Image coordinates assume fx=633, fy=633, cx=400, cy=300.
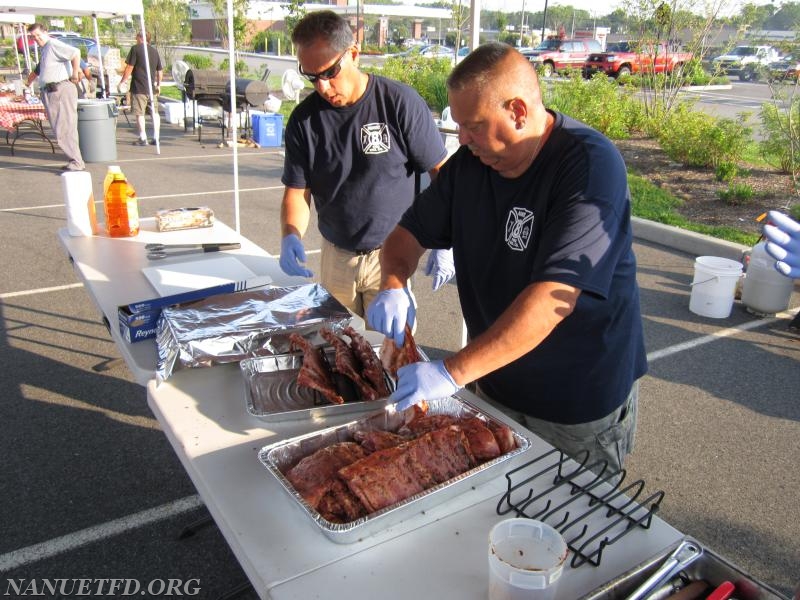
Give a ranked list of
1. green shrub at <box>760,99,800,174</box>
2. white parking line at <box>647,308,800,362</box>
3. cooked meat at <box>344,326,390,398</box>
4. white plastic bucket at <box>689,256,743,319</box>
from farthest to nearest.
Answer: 1. green shrub at <box>760,99,800,174</box>
2. white plastic bucket at <box>689,256,743,319</box>
3. white parking line at <box>647,308,800,362</box>
4. cooked meat at <box>344,326,390,398</box>

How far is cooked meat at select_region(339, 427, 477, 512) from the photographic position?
1499mm

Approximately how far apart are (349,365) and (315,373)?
0.39 feet

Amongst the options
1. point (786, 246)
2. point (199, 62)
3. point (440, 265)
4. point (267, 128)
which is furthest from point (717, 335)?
point (199, 62)

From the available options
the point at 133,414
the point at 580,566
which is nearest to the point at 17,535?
the point at 133,414

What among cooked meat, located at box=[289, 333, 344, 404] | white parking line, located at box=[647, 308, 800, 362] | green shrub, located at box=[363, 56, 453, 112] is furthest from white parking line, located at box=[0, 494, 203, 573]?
green shrub, located at box=[363, 56, 453, 112]

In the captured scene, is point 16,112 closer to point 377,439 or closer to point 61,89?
point 61,89

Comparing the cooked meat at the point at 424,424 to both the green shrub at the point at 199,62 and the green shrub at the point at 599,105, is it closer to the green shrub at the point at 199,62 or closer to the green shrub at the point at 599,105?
the green shrub at the point at 599,105

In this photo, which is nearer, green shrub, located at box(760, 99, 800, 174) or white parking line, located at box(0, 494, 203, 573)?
white parking line, located at box(0, 494, 203, 573)

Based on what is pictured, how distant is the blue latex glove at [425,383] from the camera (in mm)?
1715

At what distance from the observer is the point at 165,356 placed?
2.17m

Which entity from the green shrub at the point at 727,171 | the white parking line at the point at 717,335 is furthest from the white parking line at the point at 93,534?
the green shrub at the point at 727,171

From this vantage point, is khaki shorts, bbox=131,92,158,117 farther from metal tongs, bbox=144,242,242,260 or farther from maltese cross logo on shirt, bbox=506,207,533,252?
maltese cross logo on shirt, bbox=506,207,533,252

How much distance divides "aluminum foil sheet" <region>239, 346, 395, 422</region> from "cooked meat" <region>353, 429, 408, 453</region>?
19 centimetres

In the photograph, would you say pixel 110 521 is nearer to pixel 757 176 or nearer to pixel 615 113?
pixel 757 176
